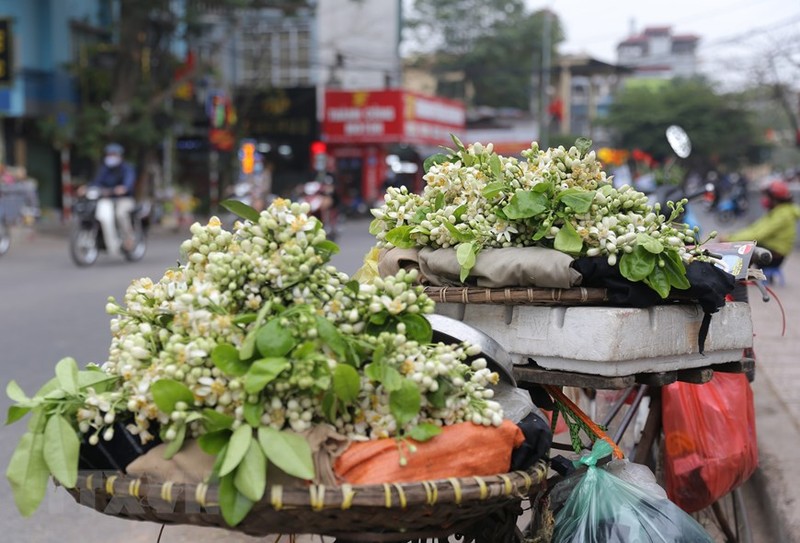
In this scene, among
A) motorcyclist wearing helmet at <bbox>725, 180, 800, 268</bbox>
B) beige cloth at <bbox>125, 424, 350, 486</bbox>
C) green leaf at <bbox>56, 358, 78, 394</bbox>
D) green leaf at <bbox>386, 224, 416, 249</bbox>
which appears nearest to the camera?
beige cloth at <bbox>125, 424, 350, 486</bbox>

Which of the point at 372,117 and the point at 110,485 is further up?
the point at 372,117

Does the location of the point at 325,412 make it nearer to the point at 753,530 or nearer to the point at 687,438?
the point at 687,438

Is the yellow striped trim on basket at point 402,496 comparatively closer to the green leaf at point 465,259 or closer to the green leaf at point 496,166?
the green leaf at point 465,259

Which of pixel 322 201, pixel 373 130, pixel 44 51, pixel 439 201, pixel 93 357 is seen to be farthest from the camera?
pixel 373 130

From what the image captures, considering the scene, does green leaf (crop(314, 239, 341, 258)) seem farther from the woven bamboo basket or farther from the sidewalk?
the sidewalk

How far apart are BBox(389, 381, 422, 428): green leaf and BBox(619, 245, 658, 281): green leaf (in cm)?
74

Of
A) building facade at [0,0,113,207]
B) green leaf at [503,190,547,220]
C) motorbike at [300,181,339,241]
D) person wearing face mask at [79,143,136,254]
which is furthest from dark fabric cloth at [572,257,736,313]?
building facade at [0,0,113,207]

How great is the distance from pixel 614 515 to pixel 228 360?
99cm

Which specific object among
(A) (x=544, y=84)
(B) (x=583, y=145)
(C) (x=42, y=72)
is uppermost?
(A) (x=544, y=84)

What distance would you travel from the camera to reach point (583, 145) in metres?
2.62

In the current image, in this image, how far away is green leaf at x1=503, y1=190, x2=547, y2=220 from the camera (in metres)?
2.41

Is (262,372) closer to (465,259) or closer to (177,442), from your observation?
(177,442)

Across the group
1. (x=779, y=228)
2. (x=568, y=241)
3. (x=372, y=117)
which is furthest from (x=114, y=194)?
(x=372, y=117)

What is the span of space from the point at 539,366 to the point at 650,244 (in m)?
0.44
